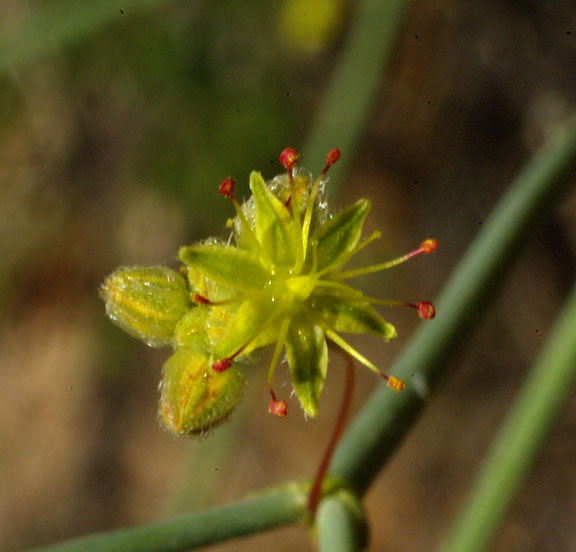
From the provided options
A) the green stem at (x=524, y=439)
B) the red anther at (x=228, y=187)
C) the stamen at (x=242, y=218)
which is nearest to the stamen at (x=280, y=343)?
the stamen at (x=242, y=218)

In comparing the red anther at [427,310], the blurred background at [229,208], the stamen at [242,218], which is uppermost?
the stamen at [242,218]

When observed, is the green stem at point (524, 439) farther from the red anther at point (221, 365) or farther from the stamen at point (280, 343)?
the red anther at point (221, 365)

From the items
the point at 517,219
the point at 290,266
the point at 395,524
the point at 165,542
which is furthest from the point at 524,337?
the point at 165,542

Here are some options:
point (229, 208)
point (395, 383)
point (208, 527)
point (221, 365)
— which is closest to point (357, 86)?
point (229, 208)

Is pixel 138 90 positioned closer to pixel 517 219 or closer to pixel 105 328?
pixel 105 328

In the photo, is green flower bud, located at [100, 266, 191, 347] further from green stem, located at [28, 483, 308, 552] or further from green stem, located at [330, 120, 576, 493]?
green stem, located at [330, 120, 576, 493]

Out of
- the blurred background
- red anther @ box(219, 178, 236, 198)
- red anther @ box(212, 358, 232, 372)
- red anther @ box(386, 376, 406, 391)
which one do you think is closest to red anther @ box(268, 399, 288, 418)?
red anther @ box(212, 358, 232, 372)
